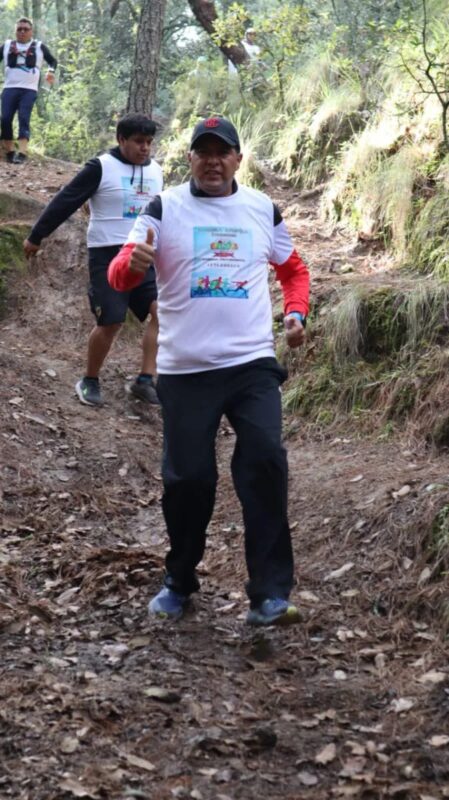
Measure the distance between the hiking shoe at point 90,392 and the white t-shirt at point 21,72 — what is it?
6928 mm

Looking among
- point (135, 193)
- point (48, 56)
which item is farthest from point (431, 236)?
point (48, 56)

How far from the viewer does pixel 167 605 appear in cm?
451

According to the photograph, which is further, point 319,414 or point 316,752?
point 319,414

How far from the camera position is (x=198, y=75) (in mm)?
15453

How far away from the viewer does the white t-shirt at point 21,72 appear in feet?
43.1

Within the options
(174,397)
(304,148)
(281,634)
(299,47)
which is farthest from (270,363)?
(299,47)

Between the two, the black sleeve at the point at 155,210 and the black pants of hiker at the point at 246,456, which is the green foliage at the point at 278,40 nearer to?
the black sleeve at the point at 155,210

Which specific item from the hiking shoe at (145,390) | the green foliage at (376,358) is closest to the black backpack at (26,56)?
the hiking shoe at (145,390)

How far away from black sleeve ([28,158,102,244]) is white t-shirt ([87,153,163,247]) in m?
0.06

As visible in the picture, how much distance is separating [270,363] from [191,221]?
69 cm

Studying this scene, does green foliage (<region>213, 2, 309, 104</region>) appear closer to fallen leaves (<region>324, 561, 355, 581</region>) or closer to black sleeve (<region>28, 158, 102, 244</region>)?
black sleeve (<region>28, 158, 102, 244</region>)

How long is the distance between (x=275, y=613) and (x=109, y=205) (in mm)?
3953

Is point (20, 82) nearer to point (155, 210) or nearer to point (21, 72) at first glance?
point (21, 72)

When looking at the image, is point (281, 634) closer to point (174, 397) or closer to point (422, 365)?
point (174, 397)
